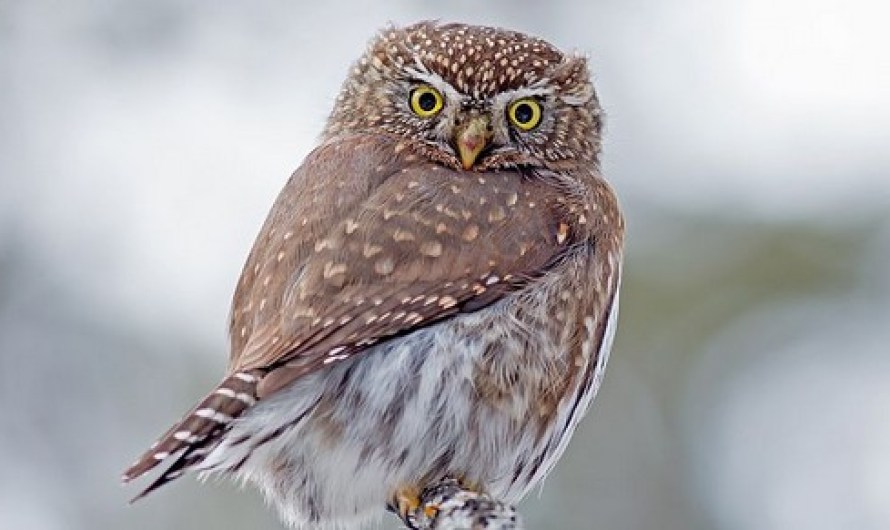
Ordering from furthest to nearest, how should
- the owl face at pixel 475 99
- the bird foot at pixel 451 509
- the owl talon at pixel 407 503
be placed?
the owl face at pixel 475 99 → the owl talon at pixel 407 503 → the bird foot at pixel 451 509

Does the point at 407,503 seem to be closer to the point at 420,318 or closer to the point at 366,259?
the point at 420,318

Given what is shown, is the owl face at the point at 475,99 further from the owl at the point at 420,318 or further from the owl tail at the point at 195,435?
the owl tail at the point at 195,435

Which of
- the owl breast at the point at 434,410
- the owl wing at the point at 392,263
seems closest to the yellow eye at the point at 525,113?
the owl wing at the point at 392,263

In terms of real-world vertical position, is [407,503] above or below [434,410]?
below

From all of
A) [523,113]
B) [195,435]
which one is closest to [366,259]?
[195,435]

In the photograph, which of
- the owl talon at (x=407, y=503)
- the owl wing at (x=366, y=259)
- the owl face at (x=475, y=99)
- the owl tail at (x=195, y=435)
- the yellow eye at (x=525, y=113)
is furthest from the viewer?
the yellow eye at (x=525, y=113)

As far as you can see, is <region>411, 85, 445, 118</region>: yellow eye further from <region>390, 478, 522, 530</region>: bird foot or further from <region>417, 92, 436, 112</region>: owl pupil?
<region>390, 478, 522, 530</region>: bird foot

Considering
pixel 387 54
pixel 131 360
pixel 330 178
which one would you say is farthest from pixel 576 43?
pixel 330 178
